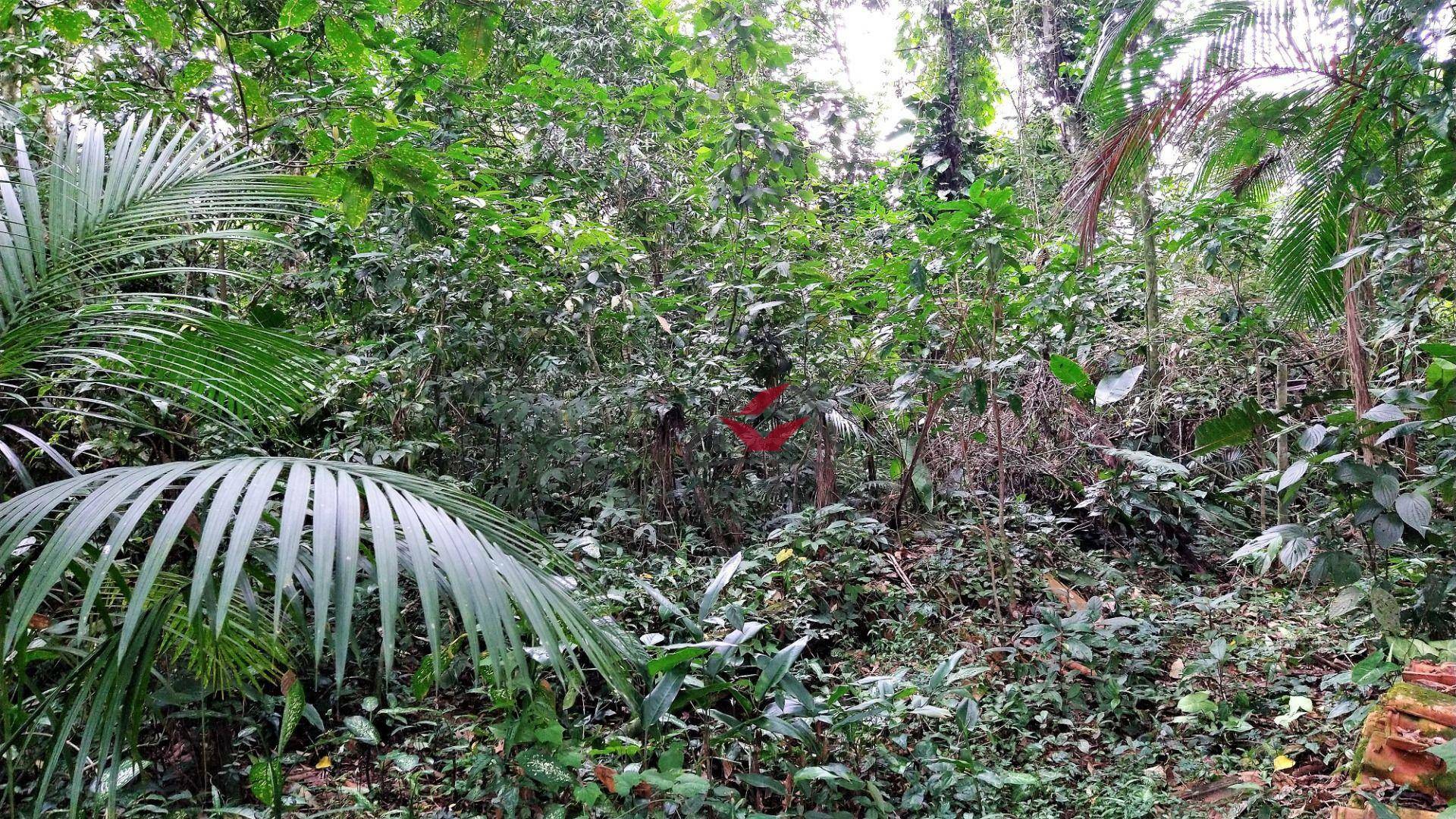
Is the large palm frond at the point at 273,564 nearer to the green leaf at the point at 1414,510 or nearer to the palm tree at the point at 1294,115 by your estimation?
the green leaf at the point at 1414,510

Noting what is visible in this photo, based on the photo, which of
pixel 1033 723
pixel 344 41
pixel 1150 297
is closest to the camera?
pixel 344 41

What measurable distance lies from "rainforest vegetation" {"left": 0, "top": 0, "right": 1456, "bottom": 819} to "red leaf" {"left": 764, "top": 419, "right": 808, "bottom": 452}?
0.05m

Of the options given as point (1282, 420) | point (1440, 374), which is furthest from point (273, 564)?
point (1282, 420)

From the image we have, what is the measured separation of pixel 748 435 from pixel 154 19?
285 cm

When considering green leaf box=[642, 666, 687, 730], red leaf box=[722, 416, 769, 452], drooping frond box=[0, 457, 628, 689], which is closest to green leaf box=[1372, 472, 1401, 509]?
green leaf box=[642, 666, 687, 730]

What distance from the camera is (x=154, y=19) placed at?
208cm

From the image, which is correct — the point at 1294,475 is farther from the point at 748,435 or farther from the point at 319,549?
the point at 319,549

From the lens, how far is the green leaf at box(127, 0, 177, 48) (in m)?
2.05

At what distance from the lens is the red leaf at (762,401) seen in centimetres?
425

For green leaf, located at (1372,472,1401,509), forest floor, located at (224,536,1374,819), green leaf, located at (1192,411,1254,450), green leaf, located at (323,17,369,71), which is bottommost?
forest floor, located at (224,536,1374,819)

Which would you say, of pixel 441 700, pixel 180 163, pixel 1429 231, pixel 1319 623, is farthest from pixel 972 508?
pixel 180 163

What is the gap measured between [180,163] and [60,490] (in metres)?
1.05

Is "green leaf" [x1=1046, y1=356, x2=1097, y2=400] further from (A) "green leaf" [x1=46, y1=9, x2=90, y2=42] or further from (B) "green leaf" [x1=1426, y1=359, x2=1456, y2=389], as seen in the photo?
(A) "green leaf" [x1=46, y1=9, x2=90, y2=42]

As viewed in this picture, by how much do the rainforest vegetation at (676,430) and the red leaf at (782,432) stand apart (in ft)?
0.17
